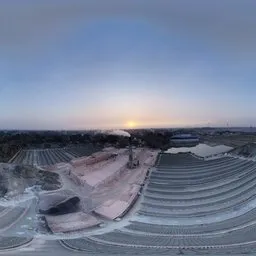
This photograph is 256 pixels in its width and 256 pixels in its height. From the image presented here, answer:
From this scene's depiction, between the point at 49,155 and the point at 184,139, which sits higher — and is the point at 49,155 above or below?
below

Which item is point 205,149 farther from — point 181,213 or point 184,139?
point 181,213

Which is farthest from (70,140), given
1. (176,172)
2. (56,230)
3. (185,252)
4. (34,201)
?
(185,252)

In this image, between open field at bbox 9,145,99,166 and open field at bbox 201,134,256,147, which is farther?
open field at bbox 201,134,256,147

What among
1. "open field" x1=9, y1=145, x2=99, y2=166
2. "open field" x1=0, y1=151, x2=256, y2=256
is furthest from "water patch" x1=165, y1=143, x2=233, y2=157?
"open field" x1=9, y1=145, x2=99, y2=166

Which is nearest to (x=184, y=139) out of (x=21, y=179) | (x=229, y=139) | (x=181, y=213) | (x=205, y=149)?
(x=205, y=149)

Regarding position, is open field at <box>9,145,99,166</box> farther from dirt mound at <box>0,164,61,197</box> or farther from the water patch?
the water patch

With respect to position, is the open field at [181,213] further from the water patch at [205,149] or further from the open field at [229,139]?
the open field at [229,139]

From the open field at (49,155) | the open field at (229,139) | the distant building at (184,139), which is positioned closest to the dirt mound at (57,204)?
the open field at (49,155)
